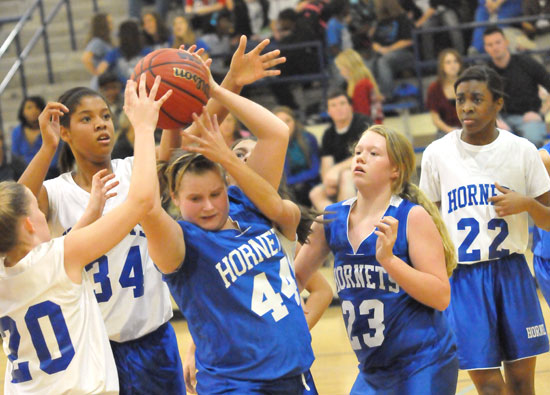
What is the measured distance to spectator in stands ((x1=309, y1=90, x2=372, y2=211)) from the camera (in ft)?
26.0

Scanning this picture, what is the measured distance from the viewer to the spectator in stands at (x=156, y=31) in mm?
10266

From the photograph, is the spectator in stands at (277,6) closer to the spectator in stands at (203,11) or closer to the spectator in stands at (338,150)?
the spectator in stands at (203,11)

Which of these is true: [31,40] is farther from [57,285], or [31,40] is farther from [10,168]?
[57,285]

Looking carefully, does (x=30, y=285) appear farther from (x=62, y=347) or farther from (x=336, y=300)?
(x=336, y=300)

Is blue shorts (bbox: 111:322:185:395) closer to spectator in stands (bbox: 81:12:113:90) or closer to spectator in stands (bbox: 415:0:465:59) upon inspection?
spectator in stands (bbox: 415:0:465:59)

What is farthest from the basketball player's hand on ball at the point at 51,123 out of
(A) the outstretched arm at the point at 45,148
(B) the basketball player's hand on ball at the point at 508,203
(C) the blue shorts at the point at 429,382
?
(B) the basketball player's hand on ball at the point at 508,203

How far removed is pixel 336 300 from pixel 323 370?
180cm

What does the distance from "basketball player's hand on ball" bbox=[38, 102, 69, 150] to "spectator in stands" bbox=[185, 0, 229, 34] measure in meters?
7.11

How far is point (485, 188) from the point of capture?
161 inches

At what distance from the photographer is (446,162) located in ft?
13.8

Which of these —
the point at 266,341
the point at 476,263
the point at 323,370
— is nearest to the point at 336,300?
the point at 323,370

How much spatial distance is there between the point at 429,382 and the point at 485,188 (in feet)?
4.08

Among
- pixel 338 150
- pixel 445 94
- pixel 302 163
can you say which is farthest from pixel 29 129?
pixel 445 94

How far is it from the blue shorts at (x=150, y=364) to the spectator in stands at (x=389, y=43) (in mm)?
6531
